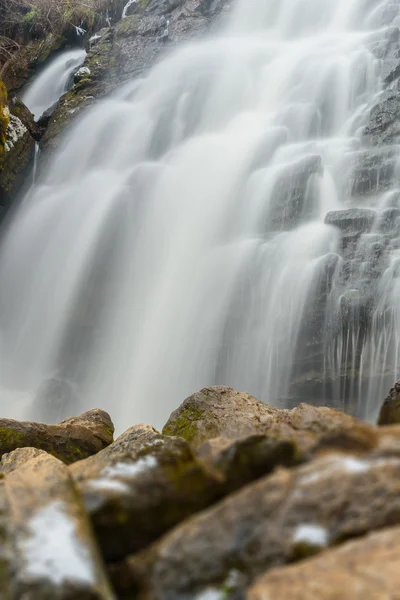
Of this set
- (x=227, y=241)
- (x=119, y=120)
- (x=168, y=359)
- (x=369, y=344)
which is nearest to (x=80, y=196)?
(x=119, y=120)

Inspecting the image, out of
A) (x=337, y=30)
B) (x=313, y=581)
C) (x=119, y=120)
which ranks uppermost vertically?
(x=337, y=30)

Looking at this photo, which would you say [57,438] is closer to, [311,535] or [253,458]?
[253,458]

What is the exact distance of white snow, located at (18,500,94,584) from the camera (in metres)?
2.12

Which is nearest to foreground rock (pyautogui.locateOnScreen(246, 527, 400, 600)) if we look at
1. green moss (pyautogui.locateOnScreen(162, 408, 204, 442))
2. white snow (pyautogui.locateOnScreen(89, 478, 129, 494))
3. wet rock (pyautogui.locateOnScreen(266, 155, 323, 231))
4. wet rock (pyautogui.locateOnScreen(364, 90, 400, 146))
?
white snow (pyautogui.locateOnScreen(89, 478, 129, 494))

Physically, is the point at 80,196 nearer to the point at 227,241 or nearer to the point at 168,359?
the point at 227,241

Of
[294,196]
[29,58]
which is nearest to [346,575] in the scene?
[294,196]

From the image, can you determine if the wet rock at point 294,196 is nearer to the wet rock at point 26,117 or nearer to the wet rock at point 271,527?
the wet rock at point 271,527

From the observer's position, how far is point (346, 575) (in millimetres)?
1809

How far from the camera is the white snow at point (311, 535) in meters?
2.14

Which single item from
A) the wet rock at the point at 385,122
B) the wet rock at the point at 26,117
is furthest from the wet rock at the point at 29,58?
the wet rock at the point at 385,122

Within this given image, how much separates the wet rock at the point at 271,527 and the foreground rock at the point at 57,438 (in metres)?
5.26

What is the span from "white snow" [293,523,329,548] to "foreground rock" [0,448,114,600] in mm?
913

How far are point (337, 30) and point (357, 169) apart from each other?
44.2 ft

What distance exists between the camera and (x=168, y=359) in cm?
1339
